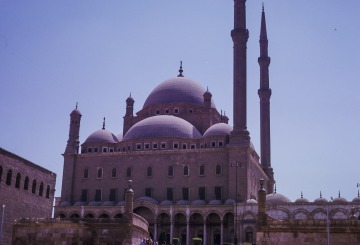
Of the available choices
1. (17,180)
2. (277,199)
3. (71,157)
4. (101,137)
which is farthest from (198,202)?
(17,180)

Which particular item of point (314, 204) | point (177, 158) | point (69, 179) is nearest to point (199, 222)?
point (177, 158)

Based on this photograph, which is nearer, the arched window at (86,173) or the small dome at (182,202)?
the small dome at (182,202)

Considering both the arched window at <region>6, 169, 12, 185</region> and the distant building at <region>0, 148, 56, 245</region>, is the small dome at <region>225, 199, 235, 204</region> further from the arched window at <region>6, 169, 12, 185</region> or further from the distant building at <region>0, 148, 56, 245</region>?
the arched window at <region>6, 169, 12, 185</region>

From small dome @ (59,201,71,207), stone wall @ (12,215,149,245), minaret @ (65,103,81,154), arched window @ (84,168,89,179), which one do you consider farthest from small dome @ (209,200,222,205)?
stone wall @ (12,215,149,245)

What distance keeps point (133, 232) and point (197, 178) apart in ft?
64.1

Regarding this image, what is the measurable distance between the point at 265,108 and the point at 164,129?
12.1m

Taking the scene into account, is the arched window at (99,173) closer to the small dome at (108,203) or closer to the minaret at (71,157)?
the minaret at (71,157)

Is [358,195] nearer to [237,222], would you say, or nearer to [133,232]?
[237,222]

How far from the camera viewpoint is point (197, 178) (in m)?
44.2

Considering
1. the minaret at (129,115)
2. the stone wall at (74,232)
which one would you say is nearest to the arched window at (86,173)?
the minaret at (129,115)

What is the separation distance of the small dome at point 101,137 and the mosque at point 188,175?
108mm

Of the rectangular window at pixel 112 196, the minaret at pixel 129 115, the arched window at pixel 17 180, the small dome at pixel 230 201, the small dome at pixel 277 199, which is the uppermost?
the minaret at pixel 129 115

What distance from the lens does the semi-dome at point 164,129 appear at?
1859 inches

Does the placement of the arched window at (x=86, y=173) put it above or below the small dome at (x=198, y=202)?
above
